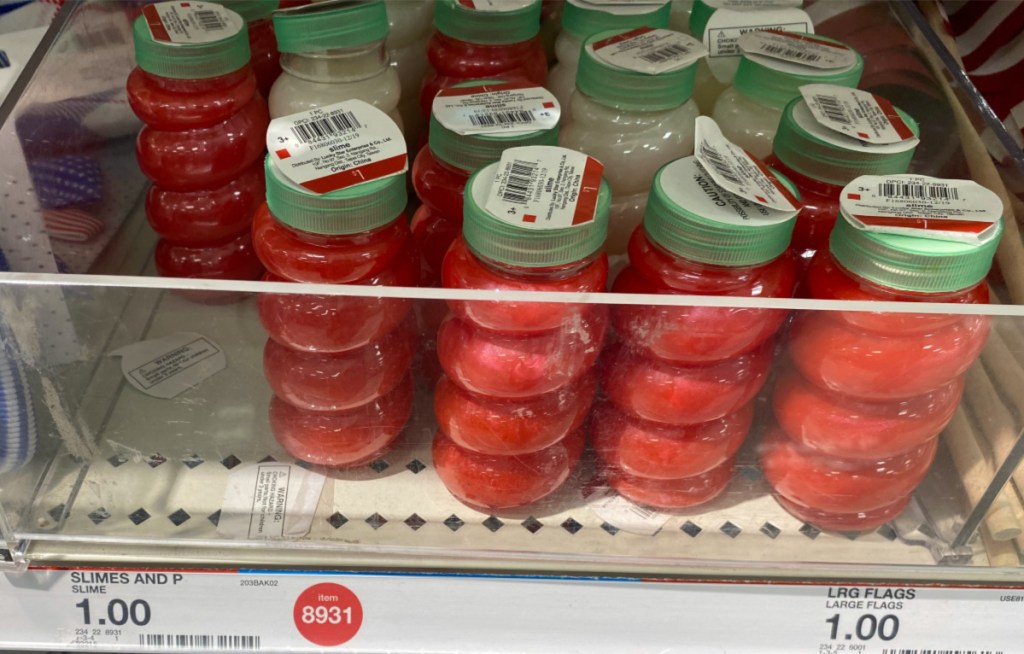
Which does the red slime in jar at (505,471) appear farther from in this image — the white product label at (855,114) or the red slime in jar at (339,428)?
the white product label at (855,114)

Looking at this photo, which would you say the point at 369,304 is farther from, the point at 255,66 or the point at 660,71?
the point at 255,66

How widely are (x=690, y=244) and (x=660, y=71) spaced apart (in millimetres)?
183

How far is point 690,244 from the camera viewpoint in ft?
2.16

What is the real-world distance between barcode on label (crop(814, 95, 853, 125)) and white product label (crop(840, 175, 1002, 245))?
0.07 meters

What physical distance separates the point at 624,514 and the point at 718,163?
0.27m

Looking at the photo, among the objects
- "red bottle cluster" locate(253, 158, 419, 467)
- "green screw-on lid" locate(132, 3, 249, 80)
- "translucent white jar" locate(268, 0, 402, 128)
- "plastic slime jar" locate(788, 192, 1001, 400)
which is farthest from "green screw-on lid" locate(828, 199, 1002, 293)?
"green screw-on lid" locate(132, 3, 249, 80)

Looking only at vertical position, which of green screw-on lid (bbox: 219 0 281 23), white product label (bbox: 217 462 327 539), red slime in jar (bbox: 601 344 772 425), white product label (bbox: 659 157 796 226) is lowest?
white product label (bbox: 217 462 327 539)

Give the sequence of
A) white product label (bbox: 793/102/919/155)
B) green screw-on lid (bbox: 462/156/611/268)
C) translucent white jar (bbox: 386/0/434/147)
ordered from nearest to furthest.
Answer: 1. green screw-on lid (bbox: 462/156/611/268)
2. white product label (bbox: 793/102/919/155)
3. translucent white jar (bbox: 386/0/434/147)

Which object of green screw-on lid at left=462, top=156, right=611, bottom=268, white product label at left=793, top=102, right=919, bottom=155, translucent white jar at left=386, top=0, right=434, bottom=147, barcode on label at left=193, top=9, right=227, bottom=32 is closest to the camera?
green screw-on lid at left=462, top=156, right=611, bottom=268

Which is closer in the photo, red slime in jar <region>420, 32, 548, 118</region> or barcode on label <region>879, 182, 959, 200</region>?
barcode on label <region>879, 182, 959, 200</region>

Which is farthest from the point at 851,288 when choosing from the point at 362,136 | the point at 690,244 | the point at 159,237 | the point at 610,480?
the point at 159,237

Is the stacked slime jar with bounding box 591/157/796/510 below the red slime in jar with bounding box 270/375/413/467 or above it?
above

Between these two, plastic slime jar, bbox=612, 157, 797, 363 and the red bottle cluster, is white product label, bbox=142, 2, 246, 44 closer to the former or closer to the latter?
the red bottle cluster

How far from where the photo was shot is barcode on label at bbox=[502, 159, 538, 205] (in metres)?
0.65
